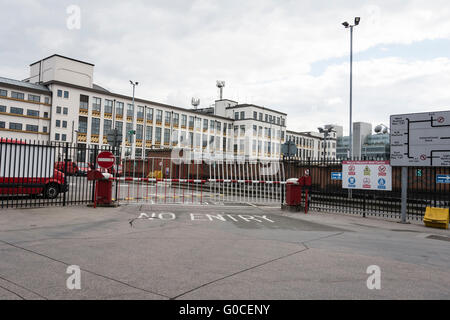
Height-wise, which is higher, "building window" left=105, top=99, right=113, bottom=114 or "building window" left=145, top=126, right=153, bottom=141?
"building window" left=105, top=99, right=113, bottom=114

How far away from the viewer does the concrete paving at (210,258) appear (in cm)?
477

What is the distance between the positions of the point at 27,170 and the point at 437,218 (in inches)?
621

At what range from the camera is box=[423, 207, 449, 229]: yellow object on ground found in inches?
471

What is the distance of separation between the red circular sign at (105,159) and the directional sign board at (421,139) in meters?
11.3

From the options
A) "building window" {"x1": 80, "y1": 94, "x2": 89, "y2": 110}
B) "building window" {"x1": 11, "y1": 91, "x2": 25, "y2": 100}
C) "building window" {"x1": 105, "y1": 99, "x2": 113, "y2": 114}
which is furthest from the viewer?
"building window" {"x1": 105, "y1": 99, "x2": 113, "y2": 114}

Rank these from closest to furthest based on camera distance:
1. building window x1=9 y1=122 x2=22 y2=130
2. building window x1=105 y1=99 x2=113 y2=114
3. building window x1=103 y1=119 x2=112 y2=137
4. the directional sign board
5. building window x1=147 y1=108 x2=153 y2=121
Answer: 1. the directional sign board
2. building window x1=9 y1=122 x2=22 y2=130
3. building window x1=103 y1=119 x2=112 y2=137
4. building window x1=105 y1=99 x2=113 y2=114
5. building window x1=147 y1=108 x2=153 y2=121

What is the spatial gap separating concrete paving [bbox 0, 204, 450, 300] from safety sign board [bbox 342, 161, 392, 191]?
2.61 m

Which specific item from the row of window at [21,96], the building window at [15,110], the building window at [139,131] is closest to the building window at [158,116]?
the building window at [139,131]

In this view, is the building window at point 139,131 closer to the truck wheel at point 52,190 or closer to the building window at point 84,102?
the building window at point 84,102


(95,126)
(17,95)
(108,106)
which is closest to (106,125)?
(95,126)

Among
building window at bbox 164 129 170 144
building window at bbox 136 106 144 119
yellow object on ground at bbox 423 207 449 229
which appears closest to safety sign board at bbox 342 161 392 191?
yellow object on ground at bbox 423 207 449 229

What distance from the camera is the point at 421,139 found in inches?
500

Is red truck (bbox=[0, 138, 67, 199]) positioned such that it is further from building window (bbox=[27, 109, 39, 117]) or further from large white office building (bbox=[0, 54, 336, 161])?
building window (bbox=[27, 109, 39, 117])
